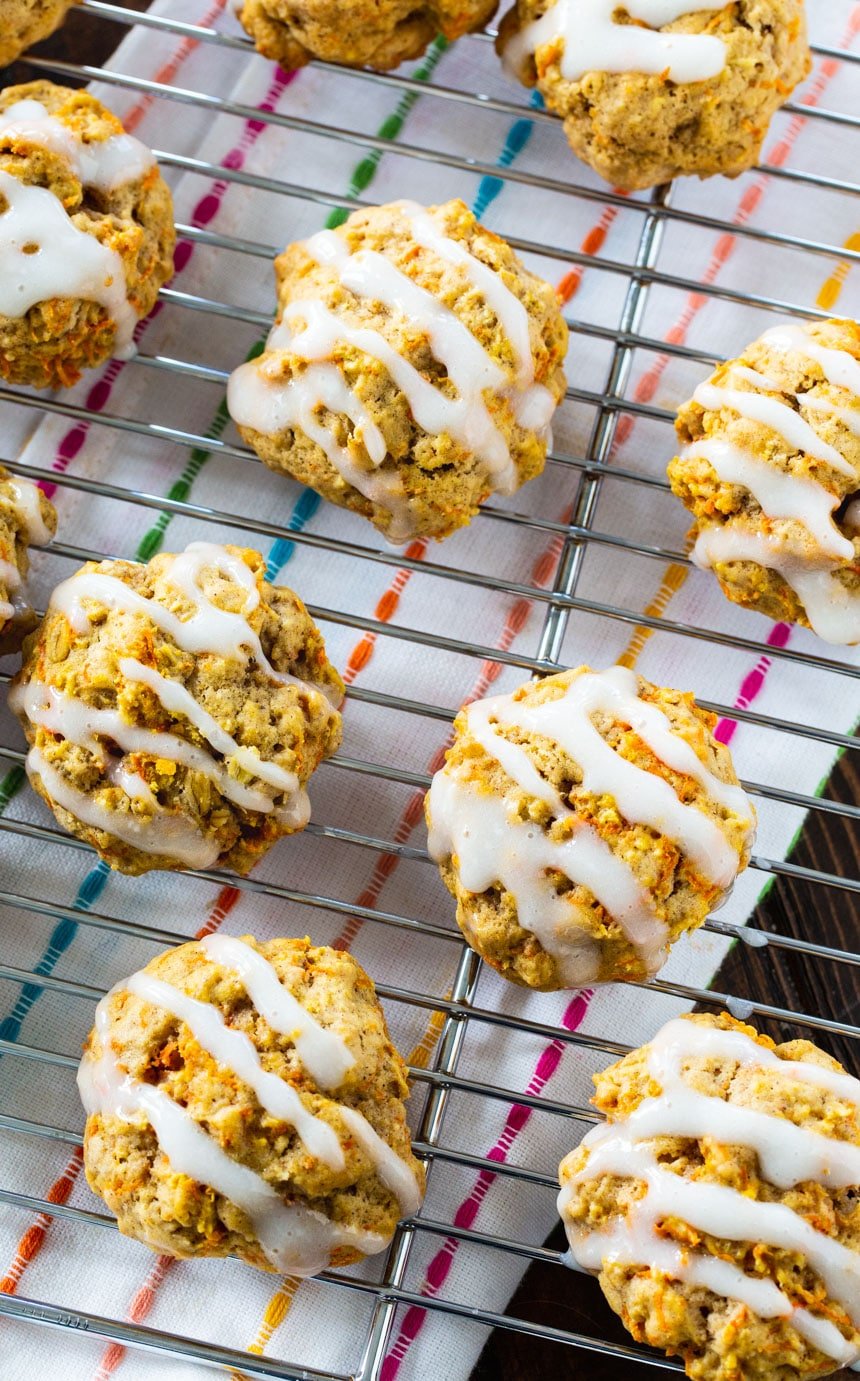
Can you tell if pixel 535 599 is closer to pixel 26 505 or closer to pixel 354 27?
pixel 26 505

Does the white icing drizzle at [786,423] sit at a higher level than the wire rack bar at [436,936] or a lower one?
higher

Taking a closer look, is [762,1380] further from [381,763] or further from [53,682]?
[53,682]

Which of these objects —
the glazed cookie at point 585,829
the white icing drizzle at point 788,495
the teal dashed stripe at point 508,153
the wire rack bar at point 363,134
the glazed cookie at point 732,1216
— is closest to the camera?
the glazed cookie at point 732,1216

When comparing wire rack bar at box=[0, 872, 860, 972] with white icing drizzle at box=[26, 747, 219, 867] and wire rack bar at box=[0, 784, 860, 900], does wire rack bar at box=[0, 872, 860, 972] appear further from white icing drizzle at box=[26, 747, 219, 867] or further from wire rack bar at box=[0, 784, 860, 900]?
white icing drizzle at box=[26, 747, 219, 867]

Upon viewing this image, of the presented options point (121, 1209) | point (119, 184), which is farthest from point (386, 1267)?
point (119, 184)

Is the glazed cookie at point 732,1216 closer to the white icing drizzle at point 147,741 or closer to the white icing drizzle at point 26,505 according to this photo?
the white icing drizzle at point 147,741

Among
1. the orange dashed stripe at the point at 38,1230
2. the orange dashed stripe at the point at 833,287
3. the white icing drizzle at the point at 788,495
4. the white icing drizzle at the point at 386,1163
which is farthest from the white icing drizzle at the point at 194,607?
the orange dashed stripe at the point at 833,287

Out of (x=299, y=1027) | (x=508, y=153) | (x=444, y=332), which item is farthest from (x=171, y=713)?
(x=508, y=153)
